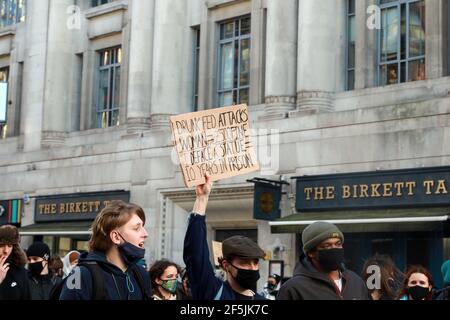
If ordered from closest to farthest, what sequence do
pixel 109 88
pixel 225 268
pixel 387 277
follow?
pixel 225 268
pixel 387 277
pixel 109 88

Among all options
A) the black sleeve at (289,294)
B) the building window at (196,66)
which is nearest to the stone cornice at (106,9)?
the building window at (196,66)

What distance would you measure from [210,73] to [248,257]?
19.8 meters

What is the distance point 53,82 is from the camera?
28.9m

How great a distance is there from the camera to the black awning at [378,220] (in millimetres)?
18094

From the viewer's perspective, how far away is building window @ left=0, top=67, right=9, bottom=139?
29.1 m

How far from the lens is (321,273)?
5.49 meters

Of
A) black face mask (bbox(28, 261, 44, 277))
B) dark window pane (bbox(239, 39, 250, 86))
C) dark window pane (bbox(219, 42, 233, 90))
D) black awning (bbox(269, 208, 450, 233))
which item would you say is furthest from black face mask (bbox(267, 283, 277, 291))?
black face mask (bbox(28, 261, 44, 277))

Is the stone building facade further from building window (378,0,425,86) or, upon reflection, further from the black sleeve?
the black sleeve

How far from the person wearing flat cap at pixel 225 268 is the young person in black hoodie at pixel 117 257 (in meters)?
0.28

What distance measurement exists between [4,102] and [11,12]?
4.42 metres

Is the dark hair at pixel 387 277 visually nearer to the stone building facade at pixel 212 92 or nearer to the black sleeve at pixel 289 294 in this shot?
the black sleeve at pixel 289 294

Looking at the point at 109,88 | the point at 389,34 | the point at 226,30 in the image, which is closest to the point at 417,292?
the point at 389,34

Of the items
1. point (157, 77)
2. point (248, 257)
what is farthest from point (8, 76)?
point (248, 257)

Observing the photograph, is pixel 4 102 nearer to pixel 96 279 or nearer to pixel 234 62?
pixel 234 62
